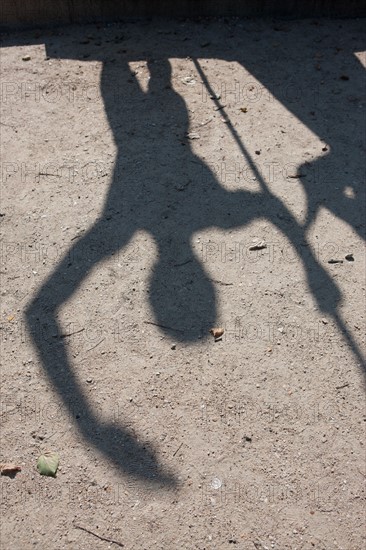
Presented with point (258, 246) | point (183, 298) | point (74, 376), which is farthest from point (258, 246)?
point (74, 376)

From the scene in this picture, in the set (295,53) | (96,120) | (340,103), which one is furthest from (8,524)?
(295,53)

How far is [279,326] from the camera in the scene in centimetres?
395

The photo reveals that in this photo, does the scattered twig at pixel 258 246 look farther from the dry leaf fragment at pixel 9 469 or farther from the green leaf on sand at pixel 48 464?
the dry leaf fragment at pixel 9 469

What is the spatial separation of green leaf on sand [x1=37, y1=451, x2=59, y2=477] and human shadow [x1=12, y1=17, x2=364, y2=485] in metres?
0.20

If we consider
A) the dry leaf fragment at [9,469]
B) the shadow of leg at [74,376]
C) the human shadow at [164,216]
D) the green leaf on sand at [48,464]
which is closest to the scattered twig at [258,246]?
the human shadow at [164,216]

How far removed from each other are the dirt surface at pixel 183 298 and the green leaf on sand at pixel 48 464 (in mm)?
48

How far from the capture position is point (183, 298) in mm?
4129

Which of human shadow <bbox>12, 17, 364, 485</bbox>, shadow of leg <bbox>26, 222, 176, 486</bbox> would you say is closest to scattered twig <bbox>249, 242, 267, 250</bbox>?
human shadow <bbox>12, 17, 364, 485</bbox>

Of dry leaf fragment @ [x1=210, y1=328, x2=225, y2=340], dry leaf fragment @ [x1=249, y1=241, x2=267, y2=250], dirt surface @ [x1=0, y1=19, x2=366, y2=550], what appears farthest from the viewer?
dry leaf fragment @ [x1=249, y1=241, x2=267, y2=250]

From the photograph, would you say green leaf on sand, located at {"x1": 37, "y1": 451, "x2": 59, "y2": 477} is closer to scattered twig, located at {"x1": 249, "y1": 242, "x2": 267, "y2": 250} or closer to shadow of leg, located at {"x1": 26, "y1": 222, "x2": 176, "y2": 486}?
shadow of leg, located at {"x1": 26, "y1": 222, "x2": 176, "y2": 486}

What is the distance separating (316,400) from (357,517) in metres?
0.68

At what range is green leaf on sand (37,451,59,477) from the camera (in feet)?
10.7

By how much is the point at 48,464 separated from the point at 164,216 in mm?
2052

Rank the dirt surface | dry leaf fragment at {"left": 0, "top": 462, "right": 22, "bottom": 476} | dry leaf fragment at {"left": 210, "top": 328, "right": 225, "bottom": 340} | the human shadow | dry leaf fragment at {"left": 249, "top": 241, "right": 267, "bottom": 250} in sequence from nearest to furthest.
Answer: the dirt surface < dry leaf fragment at {"left": 0, "top": 462, "right": 22, "bottom": 476} < the human shadow < dry leaf fragment at {"left": 210, "top": 328, "right": 225, "bottom": 340} < dry leaf fragment at {"left": 249, "top": 241, "right": 267, "bottom": 250}
